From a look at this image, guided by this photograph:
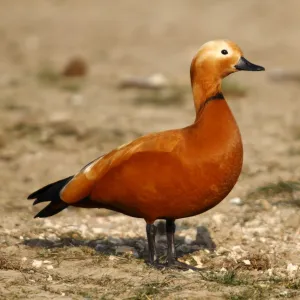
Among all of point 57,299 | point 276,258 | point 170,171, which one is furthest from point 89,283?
point 276,258

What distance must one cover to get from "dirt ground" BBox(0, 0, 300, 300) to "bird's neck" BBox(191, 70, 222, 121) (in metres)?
1.11

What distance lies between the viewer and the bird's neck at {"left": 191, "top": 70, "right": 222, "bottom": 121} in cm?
591

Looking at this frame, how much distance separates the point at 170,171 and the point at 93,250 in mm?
1005

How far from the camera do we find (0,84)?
44.0 feet

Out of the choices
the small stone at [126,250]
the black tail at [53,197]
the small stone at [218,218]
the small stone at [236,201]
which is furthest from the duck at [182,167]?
the small stone at [236,201]

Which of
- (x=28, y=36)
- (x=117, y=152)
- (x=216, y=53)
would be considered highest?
(x=28, y=36)

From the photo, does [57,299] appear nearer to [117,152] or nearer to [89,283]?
[89,283]

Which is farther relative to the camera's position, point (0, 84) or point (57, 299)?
point (0, 84)

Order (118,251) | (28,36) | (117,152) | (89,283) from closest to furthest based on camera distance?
(89,283) → (117,152) → (118,251) → (28,36)

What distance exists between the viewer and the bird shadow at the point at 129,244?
6523 millimetres

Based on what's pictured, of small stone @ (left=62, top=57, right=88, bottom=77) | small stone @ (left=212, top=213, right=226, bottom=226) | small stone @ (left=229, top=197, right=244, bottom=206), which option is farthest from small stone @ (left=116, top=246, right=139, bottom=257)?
small stone @ (left=62, top=57, right=88, bottom=77)

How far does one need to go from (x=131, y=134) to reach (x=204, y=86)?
14.7 ft

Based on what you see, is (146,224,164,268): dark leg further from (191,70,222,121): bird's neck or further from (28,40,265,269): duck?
(191,70,222,121): bird's neck

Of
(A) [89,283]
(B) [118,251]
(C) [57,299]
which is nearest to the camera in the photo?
(C) [57,299]
